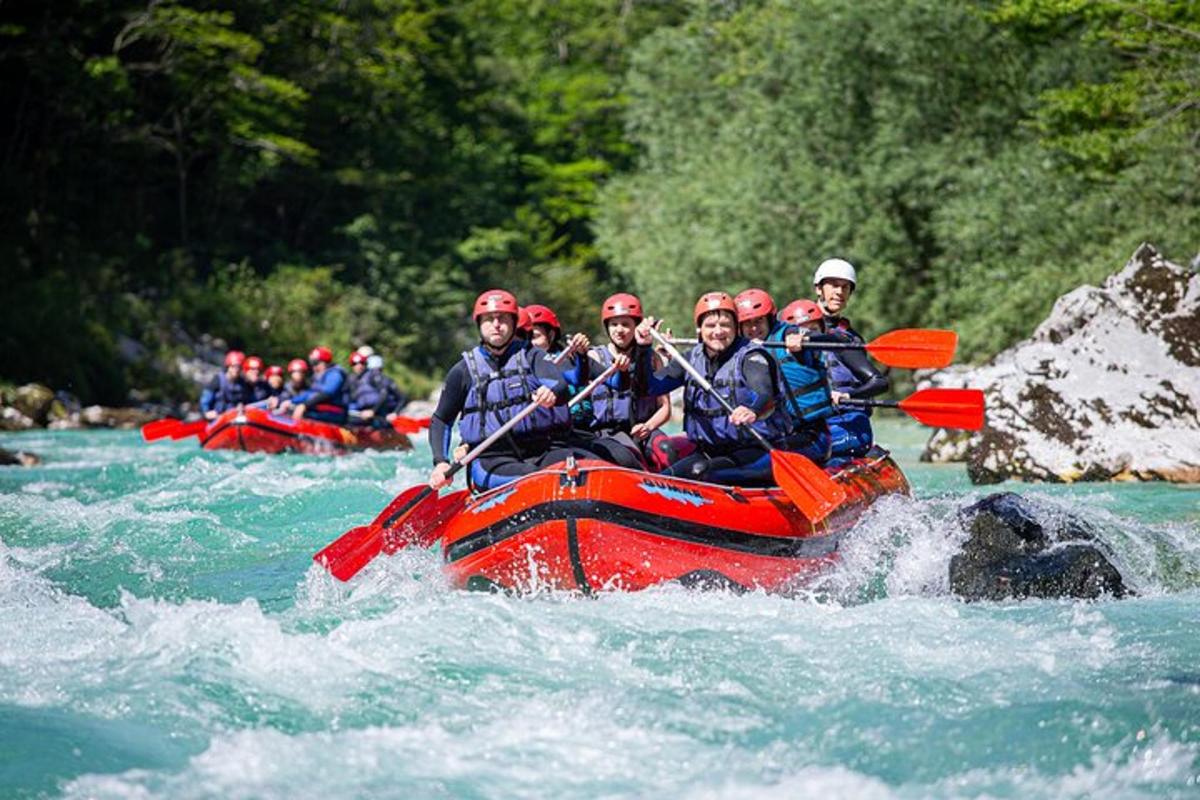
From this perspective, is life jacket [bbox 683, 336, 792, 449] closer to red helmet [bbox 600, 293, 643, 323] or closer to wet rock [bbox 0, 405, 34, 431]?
red helmet [bbox 600, 293, 643, 323]

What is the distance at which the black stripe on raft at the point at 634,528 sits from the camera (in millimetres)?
6660

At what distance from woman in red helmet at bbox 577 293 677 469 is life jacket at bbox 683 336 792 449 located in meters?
0.69

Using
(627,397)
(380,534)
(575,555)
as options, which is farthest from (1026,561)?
(380,534)

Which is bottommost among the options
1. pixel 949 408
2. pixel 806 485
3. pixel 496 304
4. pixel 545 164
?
pixel 806 485

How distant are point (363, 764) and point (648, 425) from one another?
177 inches

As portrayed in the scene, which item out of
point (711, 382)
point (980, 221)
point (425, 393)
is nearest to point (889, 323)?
point (980, 221)

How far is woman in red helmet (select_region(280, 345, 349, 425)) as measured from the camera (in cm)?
1734

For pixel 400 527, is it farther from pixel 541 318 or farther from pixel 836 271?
pixel 836 271

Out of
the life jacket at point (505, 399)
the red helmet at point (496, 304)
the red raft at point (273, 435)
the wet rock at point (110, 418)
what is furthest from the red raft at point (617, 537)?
the wet rock at point (110, 418)

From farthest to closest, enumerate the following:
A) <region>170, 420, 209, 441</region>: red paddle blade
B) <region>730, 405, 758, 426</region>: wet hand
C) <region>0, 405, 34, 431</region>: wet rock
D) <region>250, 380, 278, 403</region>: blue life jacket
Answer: <region>0, 405, 34, 431</region>: wet rock, <region>250, 380, 278, 403</region>: blue life jacket, <region>170, 420, 209, 441</region>: red paddle blade, <region>730, 405, 758, 426</region>: wet hand

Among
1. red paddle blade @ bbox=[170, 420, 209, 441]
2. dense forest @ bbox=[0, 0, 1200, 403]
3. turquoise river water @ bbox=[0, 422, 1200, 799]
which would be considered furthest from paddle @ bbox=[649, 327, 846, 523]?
red paddle blade @ bbox=[170, 420, 209, 441]

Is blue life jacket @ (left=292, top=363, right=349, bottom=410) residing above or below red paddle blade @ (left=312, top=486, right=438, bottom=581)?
above

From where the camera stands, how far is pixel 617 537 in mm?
6680

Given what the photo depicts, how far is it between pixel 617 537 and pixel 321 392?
11213mm
